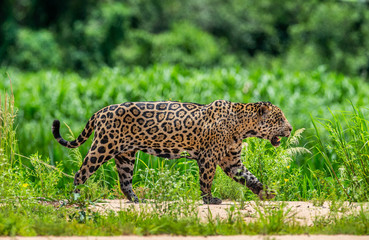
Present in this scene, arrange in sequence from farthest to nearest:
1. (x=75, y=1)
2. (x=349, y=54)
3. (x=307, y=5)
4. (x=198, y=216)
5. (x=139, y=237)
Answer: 1. (x=307, y=5)
2. (x=75, y=1)
3. (x=349, y=54)
4. (x=198, y=216)
5. (x=139, y=237)

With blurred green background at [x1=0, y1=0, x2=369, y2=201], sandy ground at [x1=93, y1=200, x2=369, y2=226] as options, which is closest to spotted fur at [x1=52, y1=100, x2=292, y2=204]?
sandy ground at [x1=93, y1=200, x2=369, y2=226]

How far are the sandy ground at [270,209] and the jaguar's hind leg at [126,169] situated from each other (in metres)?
0.13

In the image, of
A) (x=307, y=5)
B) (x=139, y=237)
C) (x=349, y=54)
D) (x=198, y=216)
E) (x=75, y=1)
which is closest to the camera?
(x=139, y=237)

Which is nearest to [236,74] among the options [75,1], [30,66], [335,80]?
[335,80]

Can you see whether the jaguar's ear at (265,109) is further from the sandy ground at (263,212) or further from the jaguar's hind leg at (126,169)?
the jaguar's hind leg at (126,169)

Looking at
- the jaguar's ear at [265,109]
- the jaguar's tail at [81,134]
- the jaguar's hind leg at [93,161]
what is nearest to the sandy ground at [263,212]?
the jaguar's hind leg at [93,161]

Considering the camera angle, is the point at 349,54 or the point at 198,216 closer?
the point at 198,216

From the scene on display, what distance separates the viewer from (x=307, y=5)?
33125 mm

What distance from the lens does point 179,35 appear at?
92.1 feet

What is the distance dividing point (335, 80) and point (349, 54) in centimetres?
1119

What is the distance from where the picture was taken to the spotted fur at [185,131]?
6.21 m

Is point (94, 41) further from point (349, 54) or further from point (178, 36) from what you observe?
point (349, 54)

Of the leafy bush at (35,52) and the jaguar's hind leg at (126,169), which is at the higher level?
the leafy bush at (35,52)

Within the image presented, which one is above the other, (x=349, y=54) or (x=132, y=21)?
(x=132, y=21)
